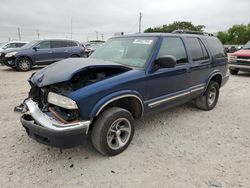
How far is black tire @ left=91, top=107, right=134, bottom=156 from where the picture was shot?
305cm

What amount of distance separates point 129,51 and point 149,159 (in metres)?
1.89

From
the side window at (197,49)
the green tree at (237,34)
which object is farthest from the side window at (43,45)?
the green tree at (237,34)

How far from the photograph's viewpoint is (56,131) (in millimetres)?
2670

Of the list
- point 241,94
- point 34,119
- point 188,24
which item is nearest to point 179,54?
point 34,119

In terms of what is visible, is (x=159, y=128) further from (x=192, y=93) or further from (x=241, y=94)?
(x=241, y=94)

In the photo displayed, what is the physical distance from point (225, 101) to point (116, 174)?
454 centimetres

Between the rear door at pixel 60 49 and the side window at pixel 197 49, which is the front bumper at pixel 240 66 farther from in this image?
the rear door at pixel 60 49

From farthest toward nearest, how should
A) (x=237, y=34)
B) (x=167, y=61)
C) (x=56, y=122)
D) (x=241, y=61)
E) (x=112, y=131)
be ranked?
(x=237, y=34)
(x=241, y=61)
(x=167, y=61)
(x=112, y=131)
(x=56, y=122)

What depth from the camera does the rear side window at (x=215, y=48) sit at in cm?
528

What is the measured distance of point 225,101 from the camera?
20.6 ft

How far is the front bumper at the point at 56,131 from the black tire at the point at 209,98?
3362 millimetres

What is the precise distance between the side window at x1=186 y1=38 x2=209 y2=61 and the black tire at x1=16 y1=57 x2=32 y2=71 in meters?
9.30

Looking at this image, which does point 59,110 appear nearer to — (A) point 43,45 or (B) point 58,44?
(A) point 43,45

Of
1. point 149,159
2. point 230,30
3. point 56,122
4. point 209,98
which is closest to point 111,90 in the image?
point 56,122
